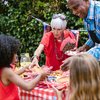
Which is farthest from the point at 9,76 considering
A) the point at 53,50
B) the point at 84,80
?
the point at 53,50

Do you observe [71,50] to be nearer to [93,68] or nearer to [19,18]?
[93,68]

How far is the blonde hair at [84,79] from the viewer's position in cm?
266

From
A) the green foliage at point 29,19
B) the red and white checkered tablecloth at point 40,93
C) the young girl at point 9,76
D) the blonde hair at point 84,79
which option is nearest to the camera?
the blonde hair at point 84,79

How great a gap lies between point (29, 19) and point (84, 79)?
4.60m

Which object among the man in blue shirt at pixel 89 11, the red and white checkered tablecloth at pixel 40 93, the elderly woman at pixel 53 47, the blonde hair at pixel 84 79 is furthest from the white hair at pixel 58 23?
the blonde hair at pixel 84 79

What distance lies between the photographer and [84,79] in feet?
8.75

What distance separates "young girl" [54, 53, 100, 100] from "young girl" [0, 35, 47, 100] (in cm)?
65

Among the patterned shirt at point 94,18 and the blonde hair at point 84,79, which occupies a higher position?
the patterned shirt at point 94,18

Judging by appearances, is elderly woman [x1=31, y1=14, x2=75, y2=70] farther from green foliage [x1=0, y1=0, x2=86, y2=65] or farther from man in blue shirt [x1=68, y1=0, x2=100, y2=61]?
green foliage [x1=0, y1=0, x2=86, y2=65]

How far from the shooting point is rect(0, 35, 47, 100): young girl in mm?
3252

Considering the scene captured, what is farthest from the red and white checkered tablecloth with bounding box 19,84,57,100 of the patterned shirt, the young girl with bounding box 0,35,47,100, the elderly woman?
the elderly woman

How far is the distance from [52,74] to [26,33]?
10.8ft

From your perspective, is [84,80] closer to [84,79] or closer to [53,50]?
[84,79]

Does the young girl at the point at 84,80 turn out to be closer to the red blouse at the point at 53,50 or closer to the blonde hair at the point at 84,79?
the blonde hair at the point at 84,79
